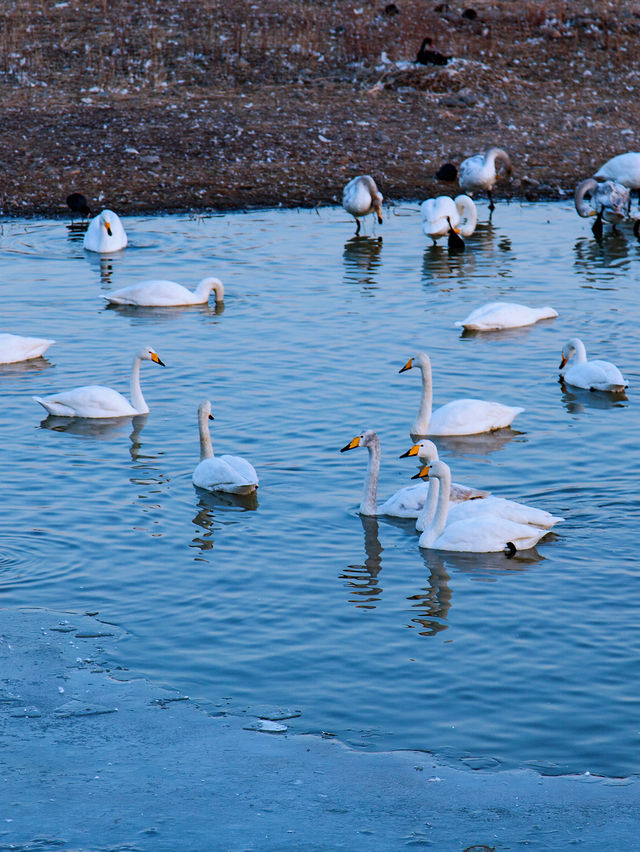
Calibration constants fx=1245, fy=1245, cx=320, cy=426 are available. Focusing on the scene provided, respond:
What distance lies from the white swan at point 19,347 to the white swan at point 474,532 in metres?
6.81

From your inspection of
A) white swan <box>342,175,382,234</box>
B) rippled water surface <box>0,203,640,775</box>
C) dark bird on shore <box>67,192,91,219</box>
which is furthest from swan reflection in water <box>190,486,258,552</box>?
dark bird on shore <box>67,192,91,219</box>

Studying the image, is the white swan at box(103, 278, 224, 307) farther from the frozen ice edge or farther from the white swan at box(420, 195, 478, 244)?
the frozen ice edge

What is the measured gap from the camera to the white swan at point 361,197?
71.4ft

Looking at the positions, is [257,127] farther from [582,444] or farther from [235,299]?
[582,444]

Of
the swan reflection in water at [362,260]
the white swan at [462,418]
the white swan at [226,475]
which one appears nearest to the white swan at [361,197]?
the swan reflection in water at [362,260]

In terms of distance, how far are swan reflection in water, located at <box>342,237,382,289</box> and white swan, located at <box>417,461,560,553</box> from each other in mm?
9192

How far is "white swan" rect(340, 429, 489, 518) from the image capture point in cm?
1027

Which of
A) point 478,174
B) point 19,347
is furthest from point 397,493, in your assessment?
point 478,174

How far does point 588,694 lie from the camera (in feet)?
24.2

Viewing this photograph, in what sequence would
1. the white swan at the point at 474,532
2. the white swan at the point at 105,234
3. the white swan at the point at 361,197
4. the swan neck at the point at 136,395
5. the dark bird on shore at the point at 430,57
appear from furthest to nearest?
the dark bird on shore at the point at 430,57
the white swan at the point at 361,197
the white swan at the point at 105,234
the swan neck at the point at 136,395
the white swan at the point at 474,532

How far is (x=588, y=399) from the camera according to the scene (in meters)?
13.5

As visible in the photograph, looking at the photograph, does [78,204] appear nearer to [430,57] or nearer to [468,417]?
[430,57]

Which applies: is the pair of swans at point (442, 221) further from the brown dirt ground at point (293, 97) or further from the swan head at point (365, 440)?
the swan head at point (365, 440)

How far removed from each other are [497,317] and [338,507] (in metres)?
6.19
